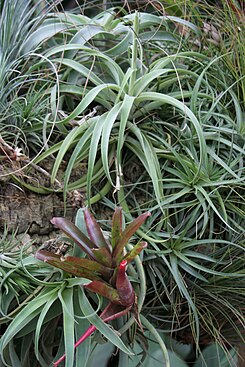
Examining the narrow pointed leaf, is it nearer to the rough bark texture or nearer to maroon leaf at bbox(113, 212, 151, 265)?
maroon leaf at bbox(113, 212, 151, 265)

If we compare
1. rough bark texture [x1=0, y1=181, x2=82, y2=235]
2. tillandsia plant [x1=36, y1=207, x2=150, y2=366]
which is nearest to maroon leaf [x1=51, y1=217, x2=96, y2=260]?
tillandsia plant [x1=36, y1=207, x2=150, y2=366]

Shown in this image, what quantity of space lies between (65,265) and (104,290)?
0.07 meters

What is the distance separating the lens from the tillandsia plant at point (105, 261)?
2.70 ft

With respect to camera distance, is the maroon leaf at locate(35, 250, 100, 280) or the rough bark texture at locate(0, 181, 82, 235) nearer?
the maroon leaf at locate(35, 250, 100, 280)

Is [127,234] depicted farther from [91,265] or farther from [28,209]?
[28,209]

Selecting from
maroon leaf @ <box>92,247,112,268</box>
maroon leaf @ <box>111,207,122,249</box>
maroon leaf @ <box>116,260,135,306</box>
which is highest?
maroon leaf @ <box>111,207,122,249</box>

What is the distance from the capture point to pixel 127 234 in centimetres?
83

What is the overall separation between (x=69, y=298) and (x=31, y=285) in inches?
3.4

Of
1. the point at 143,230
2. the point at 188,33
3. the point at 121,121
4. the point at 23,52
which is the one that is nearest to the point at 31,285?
the point at 143,230

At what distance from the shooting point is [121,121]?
37.6 inches

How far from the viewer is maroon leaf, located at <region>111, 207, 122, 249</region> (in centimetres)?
83

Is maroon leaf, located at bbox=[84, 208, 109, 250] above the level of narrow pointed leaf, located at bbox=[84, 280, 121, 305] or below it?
above

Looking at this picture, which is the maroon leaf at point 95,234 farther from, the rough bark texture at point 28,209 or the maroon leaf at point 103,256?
the rough bark texture at point 28,209

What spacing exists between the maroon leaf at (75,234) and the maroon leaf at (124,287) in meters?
0.06
